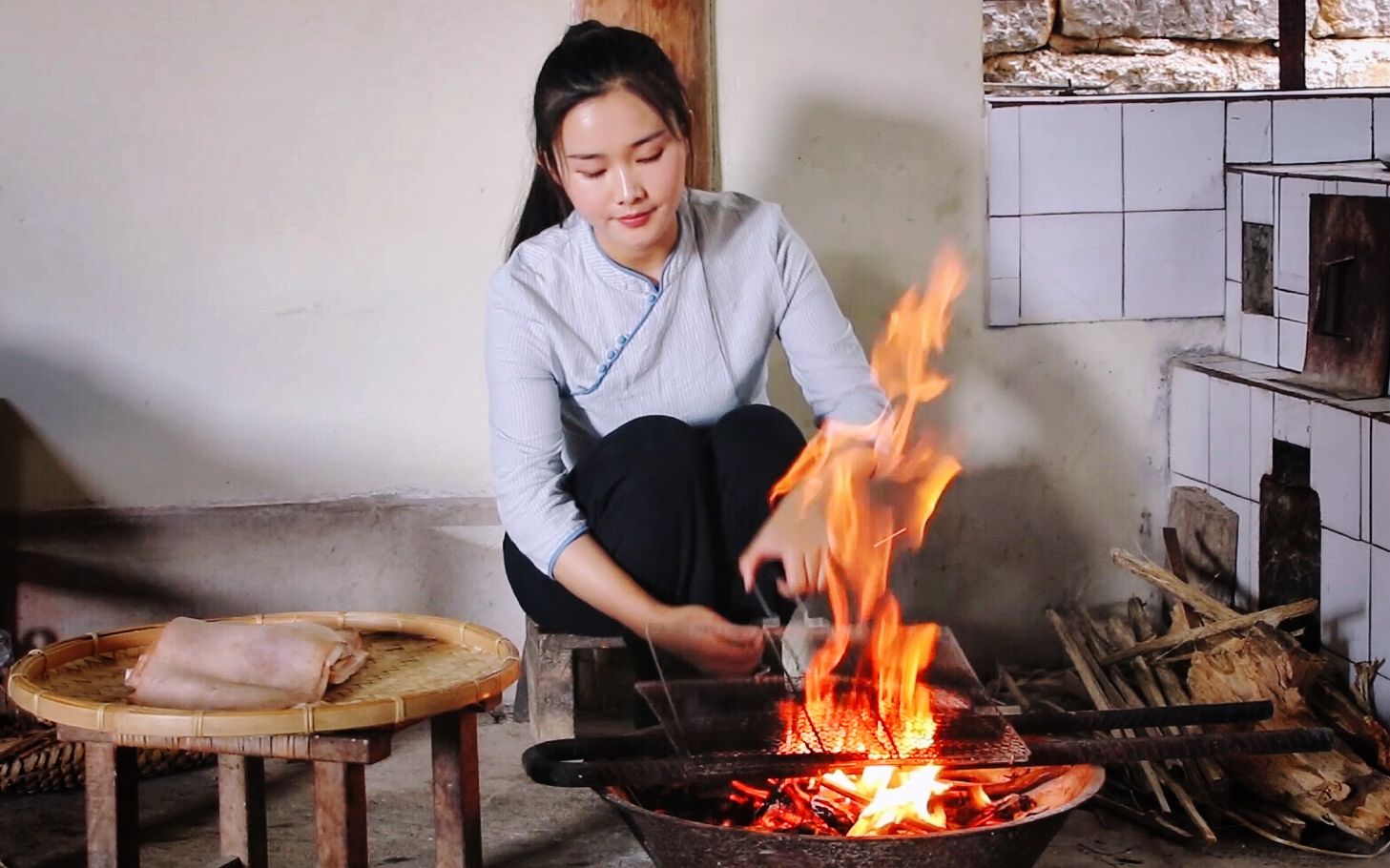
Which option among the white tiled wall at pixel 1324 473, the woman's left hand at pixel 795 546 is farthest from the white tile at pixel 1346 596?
the woman's left hand at pixel 795 546

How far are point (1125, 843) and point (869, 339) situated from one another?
4.46 ft

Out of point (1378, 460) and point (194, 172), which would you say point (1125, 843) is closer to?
point (1378, 460)

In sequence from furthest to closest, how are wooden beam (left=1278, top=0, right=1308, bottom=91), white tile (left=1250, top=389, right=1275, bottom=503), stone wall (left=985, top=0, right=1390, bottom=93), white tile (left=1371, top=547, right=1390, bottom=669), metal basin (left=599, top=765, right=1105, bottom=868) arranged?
stone wall (left=985, top=0, right=1390, bottom=93)
wooden beam (left=1278, top=0, right=1308, bottom=91)
white tile (left=1250, top=389, right=1275, bottom=503)
white tile (left=1371, top=547, right=1390, bottom=669)
metal basin (left=599, top=765, right=1105, bottom=868)

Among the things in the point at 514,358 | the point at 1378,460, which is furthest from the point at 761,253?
the point at 1378,460

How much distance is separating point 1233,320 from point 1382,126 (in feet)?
1.99

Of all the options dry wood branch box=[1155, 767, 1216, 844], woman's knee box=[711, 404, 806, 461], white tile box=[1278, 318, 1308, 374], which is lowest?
dry wood branch box=[1155, 767, 1216, 844]

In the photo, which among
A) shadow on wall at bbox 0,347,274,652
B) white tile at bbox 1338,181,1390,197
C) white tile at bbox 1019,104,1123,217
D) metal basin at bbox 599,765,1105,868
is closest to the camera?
metal basin at bbox 599,765,1105,868

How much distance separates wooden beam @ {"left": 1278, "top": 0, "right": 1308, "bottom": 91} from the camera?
4.04 m

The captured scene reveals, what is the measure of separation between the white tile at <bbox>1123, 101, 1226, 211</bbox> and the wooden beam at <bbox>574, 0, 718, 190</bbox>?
103cm

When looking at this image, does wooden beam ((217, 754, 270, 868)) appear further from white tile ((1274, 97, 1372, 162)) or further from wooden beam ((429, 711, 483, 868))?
white tile ((1274, 97, 1372, 162))

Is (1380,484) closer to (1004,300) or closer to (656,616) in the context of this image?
(1004,300)

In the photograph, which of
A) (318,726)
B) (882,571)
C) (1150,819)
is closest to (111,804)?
(318,726)

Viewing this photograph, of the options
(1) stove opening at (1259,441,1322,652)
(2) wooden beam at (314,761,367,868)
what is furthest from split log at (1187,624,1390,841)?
(2) wooden beam at (314,761,367,868)

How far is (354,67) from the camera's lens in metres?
3.55
